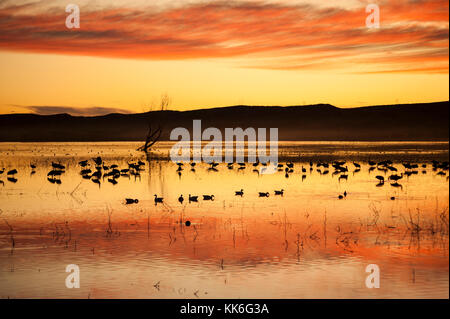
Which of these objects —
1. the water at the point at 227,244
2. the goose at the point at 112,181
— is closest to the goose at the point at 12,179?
the goose at the point at 112,181

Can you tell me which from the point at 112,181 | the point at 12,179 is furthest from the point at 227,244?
the point at 12,179

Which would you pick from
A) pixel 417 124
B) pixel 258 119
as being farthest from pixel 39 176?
pixel 258 119

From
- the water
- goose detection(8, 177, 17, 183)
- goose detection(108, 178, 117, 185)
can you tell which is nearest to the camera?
the water

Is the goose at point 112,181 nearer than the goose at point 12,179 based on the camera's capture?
Yes

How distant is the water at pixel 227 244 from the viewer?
1165 centimetres

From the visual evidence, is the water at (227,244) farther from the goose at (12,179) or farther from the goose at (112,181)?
the goose at (12,179)

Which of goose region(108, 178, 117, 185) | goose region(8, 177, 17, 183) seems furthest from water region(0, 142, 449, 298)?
goose region(8, 177, 17, 183)

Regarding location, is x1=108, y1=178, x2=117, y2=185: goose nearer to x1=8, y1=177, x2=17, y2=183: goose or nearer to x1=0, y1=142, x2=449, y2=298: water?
x1=0, y1=142, x2=449, y2=298: water

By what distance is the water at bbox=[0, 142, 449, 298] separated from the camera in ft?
38.2

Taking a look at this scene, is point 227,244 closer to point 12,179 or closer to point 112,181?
point 112,181

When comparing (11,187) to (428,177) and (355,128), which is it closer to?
(428,177)

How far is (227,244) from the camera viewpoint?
1538 centimetres

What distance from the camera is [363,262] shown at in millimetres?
13328
